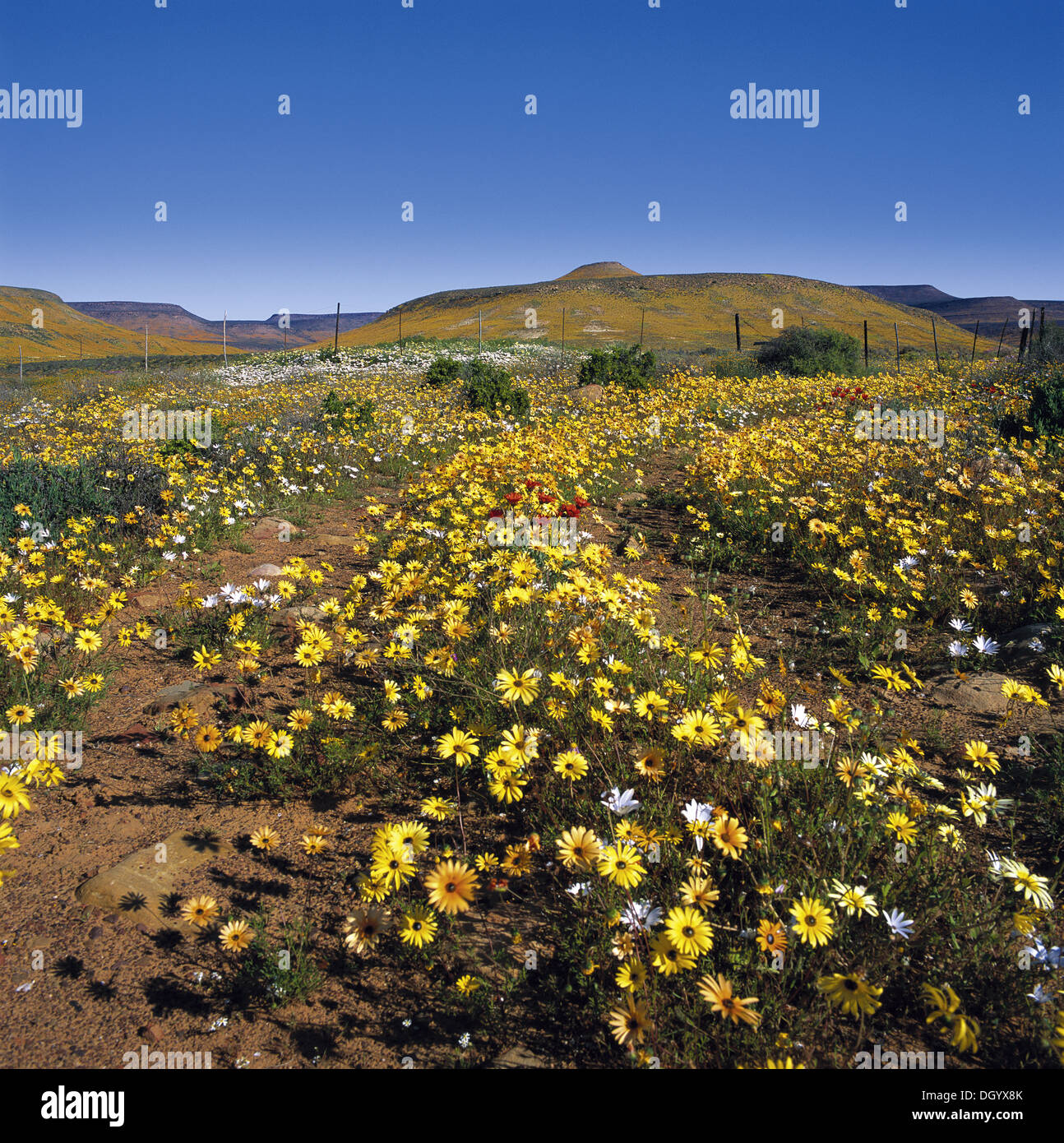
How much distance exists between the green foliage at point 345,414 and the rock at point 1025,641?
1021 cm

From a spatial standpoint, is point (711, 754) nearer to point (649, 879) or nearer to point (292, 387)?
point (649, 879)

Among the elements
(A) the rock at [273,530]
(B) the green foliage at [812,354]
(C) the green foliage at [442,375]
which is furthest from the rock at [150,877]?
(B) the green foliage at [812,354]

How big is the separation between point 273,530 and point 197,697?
3.93m

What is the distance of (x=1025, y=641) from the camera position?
4.35 metres

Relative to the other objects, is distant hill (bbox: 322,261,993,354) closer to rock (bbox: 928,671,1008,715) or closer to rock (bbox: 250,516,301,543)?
rock (bbox: 250,516,301,543)

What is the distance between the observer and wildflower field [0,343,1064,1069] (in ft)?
6.72

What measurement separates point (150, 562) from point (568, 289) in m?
91.2

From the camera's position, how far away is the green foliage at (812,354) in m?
21.3

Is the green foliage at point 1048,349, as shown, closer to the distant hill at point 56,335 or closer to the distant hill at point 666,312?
the distant hill at point 666,312

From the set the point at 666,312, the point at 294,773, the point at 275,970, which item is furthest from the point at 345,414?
the point at 666,312

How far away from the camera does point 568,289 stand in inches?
3467

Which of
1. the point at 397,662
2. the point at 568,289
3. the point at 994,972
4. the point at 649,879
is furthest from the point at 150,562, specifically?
the point at 568,289

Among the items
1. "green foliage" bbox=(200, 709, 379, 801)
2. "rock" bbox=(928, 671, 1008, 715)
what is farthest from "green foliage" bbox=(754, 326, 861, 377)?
"green foliage" bbox=(200, 709, 379, 801)

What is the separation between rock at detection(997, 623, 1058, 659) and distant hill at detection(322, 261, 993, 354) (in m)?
49.8
